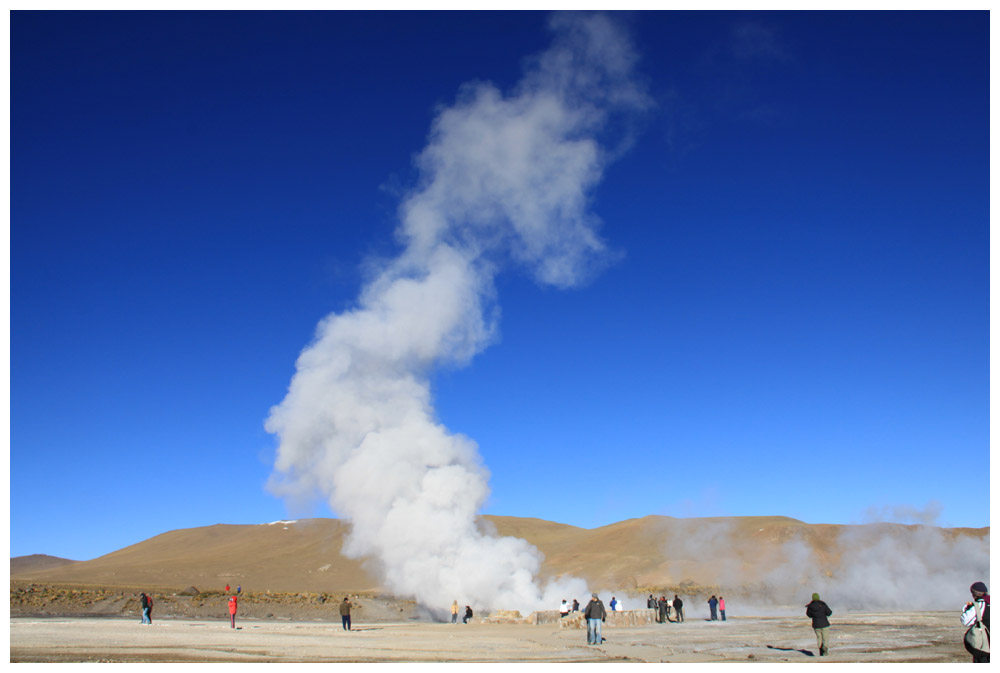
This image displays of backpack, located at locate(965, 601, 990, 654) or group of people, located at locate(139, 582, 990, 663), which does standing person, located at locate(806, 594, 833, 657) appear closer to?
group of people, located at locate(139, 582, 990, 663)

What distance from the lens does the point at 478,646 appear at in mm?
22859

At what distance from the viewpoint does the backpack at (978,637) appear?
12730 mm

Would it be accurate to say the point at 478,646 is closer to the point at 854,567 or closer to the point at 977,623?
the point at 977,623

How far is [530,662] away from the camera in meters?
18.0

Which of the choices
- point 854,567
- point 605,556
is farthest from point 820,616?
point 605,556

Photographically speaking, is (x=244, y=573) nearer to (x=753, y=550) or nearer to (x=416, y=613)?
(x=753, y=550)

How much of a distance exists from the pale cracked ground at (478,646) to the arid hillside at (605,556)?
30.9 metres

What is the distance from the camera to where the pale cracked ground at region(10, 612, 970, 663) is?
1850cm

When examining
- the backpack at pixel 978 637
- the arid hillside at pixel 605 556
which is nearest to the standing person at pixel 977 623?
the backpack at pixel 978 637

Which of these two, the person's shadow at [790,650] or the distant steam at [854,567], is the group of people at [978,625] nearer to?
the person's shadow at [790,650]

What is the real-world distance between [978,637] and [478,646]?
46.1 ft

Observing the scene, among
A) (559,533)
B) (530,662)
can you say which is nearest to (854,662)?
(530,662)

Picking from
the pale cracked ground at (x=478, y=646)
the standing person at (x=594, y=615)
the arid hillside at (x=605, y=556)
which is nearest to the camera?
the pale cracked ground at (x=478, y=646)

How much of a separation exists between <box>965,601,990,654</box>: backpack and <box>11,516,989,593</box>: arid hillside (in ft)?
150
